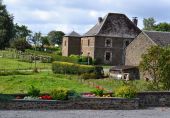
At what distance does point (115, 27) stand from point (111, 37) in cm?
194

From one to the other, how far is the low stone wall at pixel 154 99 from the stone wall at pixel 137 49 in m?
35.4

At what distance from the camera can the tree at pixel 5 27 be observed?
109 metres

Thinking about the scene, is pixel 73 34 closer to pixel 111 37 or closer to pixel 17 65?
pixel 111 37

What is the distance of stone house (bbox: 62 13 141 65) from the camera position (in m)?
80.4

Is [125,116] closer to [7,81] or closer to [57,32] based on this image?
[7,81]

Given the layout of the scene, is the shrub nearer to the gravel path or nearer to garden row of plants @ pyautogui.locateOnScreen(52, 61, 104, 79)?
the gravel path

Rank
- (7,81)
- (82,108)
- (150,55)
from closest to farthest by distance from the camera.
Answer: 1. (82,108)
2. (150,55)
3. (7,81)

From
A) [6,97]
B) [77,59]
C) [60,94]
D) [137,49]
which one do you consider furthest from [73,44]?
[6,97]

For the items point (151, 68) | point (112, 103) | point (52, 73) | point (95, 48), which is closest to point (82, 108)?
point (112, 103)

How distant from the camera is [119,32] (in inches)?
3191

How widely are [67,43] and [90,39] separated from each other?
881cm

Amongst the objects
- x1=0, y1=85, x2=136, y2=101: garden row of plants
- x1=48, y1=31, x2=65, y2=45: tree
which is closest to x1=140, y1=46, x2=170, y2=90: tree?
x1=0, y1=85, x2=136, y2=101: garden row of plants

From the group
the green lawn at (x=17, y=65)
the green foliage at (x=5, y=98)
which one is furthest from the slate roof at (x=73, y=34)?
the green foliage at (x=5, y=98)

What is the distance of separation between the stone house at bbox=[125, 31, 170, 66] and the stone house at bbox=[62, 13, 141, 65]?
1399cm
